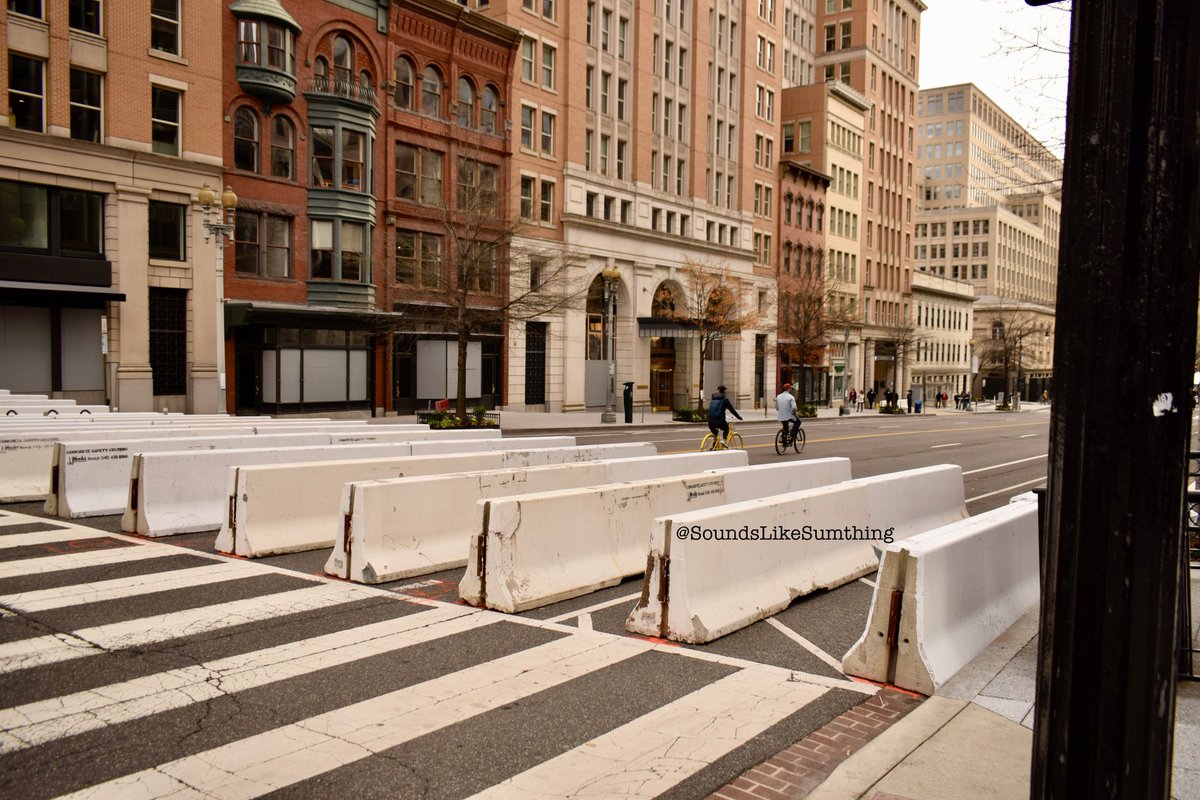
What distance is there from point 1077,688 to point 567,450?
10587mm

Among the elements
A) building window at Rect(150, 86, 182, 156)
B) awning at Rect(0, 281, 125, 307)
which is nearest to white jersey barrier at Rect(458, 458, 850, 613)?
awning at Rect(0, 281, 125, 307)

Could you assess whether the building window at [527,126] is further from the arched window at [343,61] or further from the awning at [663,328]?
the awning at [663,328]

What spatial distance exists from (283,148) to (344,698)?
1260 inches

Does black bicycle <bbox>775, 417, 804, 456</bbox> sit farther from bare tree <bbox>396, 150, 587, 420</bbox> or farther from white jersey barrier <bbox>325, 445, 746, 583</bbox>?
white jersey barrier <bbox>325, 445, 746, 583</bbox>

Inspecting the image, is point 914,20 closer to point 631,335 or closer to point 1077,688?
point 631,335

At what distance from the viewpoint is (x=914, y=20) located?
8644 centimetres

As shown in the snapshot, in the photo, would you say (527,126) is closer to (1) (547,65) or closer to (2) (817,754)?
(1) (547,65)

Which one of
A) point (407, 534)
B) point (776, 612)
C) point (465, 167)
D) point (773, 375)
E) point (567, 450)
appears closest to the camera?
point (776, 612)

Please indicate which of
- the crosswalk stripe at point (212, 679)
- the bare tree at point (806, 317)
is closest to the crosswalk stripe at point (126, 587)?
the crosswalk stripe at point (212, 679)

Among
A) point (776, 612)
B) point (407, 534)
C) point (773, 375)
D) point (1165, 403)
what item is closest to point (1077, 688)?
point (1165, 403)

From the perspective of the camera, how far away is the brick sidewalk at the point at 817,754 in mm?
4266

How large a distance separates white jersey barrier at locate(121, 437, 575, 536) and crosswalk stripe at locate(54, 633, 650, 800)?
535cm

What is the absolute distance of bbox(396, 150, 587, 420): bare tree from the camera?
3053 cm

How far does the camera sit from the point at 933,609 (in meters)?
5.97
